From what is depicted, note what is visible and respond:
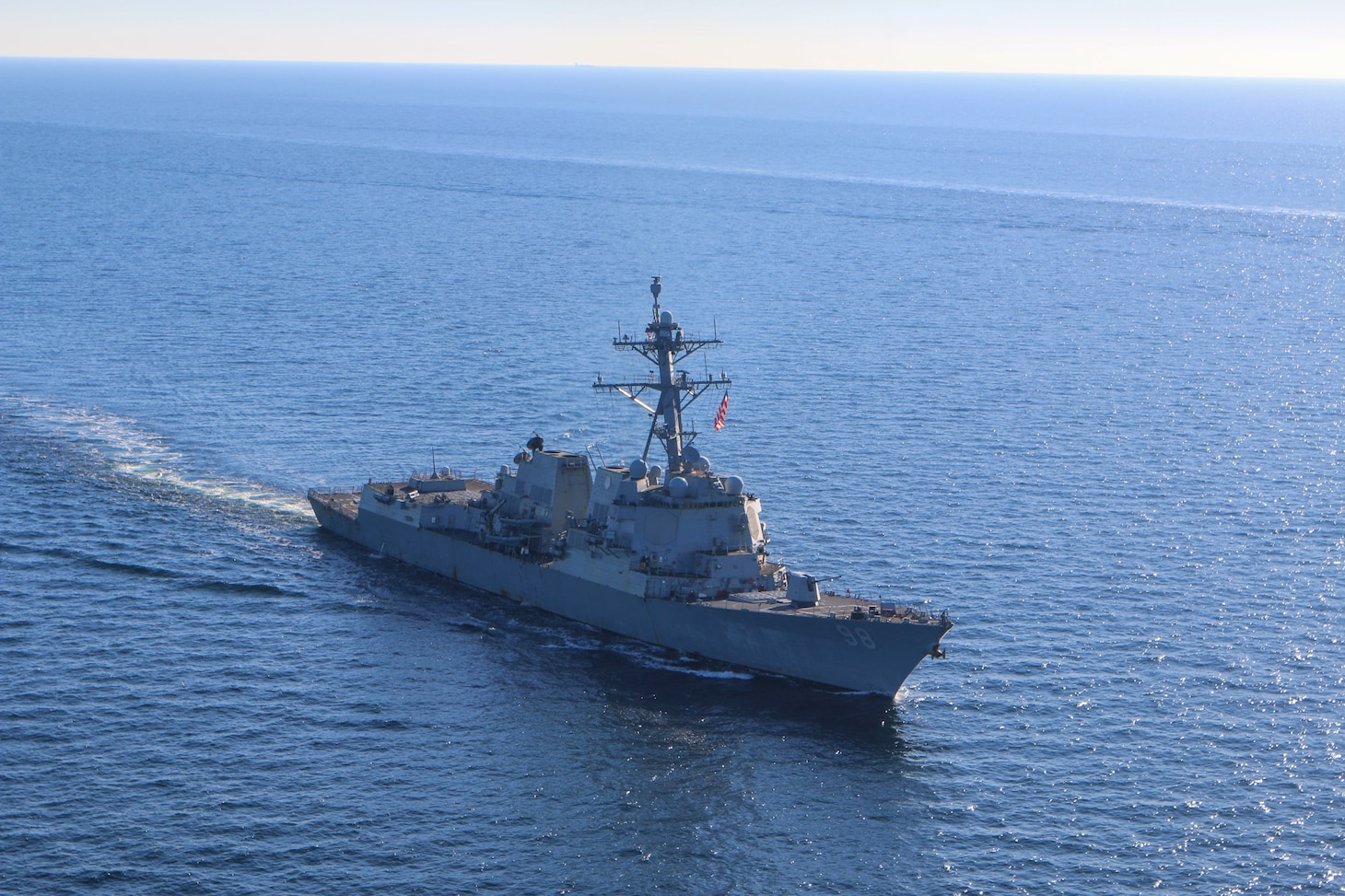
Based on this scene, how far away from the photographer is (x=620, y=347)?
68.9m

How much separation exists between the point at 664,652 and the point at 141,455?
128 feet

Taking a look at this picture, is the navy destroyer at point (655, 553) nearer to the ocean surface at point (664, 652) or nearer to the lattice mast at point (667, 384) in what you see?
the lattice mast at point (667, 384)

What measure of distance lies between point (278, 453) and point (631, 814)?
45.7 metres

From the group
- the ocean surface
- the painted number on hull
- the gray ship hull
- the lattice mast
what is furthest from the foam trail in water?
the painted number on hull

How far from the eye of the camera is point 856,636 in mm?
58781

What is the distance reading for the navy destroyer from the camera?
59.9 meters

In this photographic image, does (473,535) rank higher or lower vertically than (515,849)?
higher

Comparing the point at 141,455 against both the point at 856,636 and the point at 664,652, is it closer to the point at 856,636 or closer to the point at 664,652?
the point at 664,652

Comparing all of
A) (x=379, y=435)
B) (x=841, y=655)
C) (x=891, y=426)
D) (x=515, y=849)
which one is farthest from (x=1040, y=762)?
(x=379, y=435)

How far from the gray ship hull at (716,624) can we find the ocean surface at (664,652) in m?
1.26

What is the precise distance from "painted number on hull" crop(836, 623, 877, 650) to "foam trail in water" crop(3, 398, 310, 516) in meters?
34.4

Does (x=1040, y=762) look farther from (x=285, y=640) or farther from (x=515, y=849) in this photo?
(x=285, y=640)

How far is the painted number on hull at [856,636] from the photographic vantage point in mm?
58531

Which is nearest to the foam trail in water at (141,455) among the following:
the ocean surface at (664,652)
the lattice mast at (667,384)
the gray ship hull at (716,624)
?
the ocean surface at (664,652)
